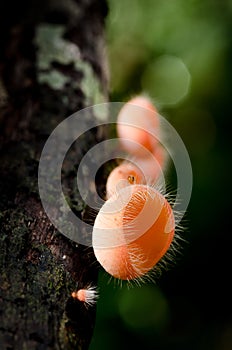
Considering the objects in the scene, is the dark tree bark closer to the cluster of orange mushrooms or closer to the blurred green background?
the cluster of orange mushrooms

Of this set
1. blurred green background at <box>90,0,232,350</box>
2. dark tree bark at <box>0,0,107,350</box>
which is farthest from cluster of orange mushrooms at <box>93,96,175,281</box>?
blurred green background at <box>90,0,232,350</box>

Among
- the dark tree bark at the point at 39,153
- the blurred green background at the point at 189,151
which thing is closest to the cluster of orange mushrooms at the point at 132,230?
the dark tree bark at the point at 39,153

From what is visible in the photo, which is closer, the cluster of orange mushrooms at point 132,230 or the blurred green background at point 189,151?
the cluster of orange mushrooms at point 132,230

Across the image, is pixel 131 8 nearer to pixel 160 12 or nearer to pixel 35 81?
pixel 160 12

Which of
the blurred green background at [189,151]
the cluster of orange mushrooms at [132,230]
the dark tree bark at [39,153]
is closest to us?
the dark tree bark at [39,153]

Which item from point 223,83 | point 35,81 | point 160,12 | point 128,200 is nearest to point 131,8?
point 160,12

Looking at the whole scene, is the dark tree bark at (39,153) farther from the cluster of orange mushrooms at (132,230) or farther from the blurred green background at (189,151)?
the blurred green background at (189,151)

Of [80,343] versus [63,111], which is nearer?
[80,343]
